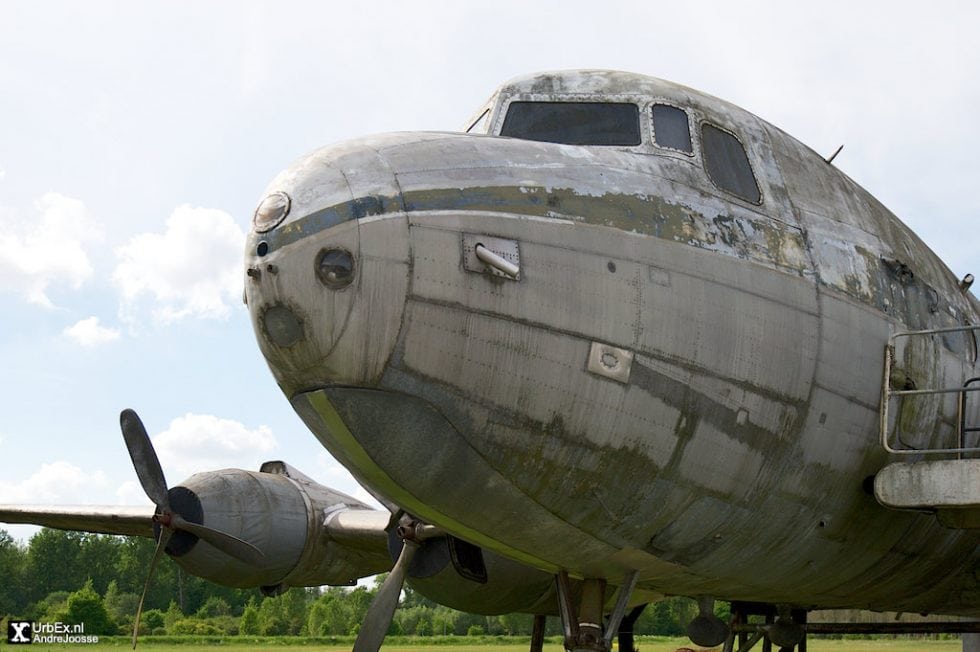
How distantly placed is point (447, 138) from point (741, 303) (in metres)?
2.35

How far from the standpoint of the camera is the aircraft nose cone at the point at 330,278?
21.1ft

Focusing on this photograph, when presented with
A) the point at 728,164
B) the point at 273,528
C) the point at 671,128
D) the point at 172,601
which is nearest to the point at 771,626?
the point at 728,164

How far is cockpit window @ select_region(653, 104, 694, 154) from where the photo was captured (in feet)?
27.4

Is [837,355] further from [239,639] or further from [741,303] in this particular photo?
[239,639]

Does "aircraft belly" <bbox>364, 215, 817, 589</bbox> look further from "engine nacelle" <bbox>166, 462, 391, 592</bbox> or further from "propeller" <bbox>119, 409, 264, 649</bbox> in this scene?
"engine nacelle" <bbox>166, 462, 391, 592</bbox>

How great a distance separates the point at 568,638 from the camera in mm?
8062

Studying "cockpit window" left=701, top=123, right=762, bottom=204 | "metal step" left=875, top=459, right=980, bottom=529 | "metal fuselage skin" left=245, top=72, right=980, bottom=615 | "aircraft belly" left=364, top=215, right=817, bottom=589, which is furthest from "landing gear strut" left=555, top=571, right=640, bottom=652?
"cockpit window" left=701, top=123, right=762, bottom=204

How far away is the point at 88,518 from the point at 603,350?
1225 centimetres

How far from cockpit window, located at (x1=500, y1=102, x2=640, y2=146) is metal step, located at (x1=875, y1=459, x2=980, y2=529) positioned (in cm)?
316

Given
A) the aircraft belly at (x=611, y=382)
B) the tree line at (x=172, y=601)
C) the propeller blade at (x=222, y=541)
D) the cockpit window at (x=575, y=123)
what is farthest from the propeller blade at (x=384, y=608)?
the tree line at (x=172, y=601)

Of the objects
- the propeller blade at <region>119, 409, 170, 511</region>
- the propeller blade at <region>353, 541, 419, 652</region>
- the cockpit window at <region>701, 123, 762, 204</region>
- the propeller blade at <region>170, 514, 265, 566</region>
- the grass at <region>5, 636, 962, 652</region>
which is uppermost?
the cockpit window at <region>701, 123, 762, 204</region>

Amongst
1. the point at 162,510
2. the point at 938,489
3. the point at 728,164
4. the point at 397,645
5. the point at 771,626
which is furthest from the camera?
the point at 397,645

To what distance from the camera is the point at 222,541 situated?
45.5 ft

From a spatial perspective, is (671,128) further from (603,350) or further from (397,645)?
(397,645)
